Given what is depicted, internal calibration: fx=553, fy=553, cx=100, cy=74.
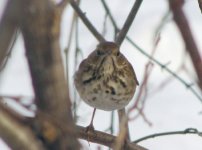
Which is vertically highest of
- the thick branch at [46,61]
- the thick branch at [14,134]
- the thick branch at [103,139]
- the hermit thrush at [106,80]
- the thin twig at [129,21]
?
the thin twig at [129,21]

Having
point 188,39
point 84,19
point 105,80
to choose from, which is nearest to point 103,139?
point 105,80

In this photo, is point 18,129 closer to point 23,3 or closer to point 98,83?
point 23,3

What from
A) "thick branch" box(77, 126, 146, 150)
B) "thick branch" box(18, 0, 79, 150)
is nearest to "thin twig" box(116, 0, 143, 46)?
"thick branch" box(77, 126, 146, 150)

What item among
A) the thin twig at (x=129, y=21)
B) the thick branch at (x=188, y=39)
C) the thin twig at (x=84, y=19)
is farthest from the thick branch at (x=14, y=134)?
the thin twig at (x=84, y=19)

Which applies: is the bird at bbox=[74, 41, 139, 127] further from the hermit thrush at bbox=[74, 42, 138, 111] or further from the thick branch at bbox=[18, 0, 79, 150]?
the thick branch at bbox=[18, 0, 79, 150]

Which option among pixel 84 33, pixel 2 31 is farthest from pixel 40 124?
pixel 84 33

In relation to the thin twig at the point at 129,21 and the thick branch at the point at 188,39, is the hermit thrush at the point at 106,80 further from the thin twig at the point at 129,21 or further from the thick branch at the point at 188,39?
the thick branch at the point at 188,39
